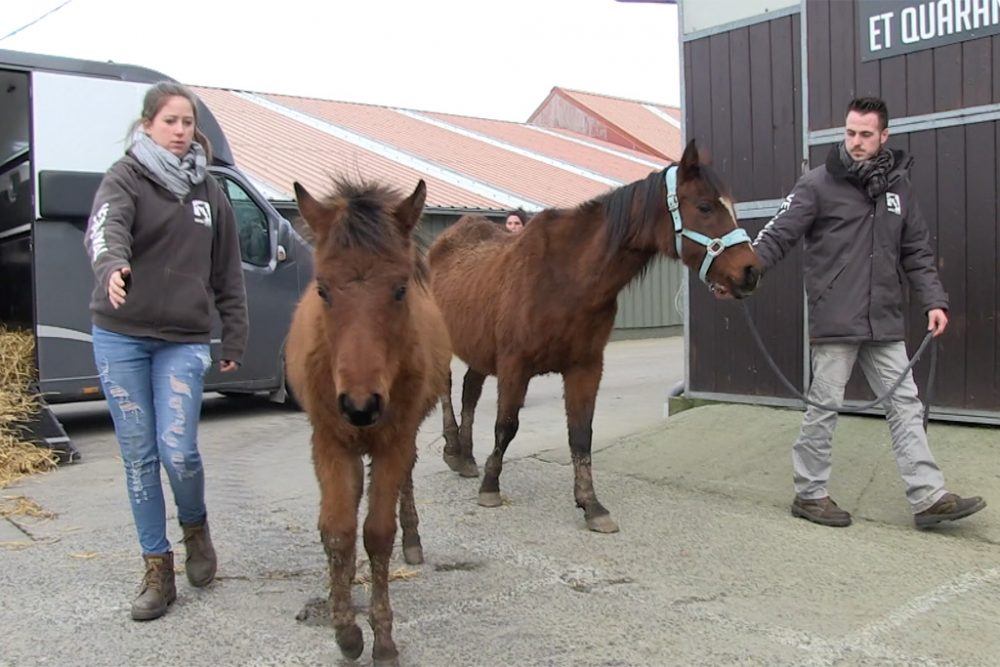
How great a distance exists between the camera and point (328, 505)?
3146 mm

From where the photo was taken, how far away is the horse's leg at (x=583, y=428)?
478 centimetres

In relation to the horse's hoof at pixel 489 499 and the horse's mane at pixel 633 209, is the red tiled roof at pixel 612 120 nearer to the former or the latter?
the horse's mane at pixel 633 209

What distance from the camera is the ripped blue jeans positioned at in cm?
350

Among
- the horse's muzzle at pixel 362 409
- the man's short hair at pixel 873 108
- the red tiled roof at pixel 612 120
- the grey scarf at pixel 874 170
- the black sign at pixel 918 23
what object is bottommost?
the horse's muzzle at pixel 362 409

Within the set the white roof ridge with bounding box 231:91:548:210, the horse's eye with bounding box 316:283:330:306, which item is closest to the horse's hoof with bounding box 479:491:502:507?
the horse's eye with bounding box 316:283:330:306

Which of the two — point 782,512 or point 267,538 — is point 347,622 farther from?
point 782,512

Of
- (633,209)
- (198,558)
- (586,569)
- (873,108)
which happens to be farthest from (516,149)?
(198,558)

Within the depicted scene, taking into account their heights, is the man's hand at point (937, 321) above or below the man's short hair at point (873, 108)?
below

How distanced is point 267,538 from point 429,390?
1.63 m

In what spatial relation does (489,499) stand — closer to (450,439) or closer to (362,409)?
(450,439)

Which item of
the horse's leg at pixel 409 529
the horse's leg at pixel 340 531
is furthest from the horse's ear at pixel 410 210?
the horse's leg at pixel 409 529

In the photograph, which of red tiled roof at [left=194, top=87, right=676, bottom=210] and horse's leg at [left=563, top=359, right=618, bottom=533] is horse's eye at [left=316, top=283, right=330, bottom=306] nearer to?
horse's leg at [left=563, top=359, right=618, bottom=533]

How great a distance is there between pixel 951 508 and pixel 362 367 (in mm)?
3492

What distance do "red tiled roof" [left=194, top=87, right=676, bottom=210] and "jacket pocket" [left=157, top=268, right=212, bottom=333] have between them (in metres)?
11.6
